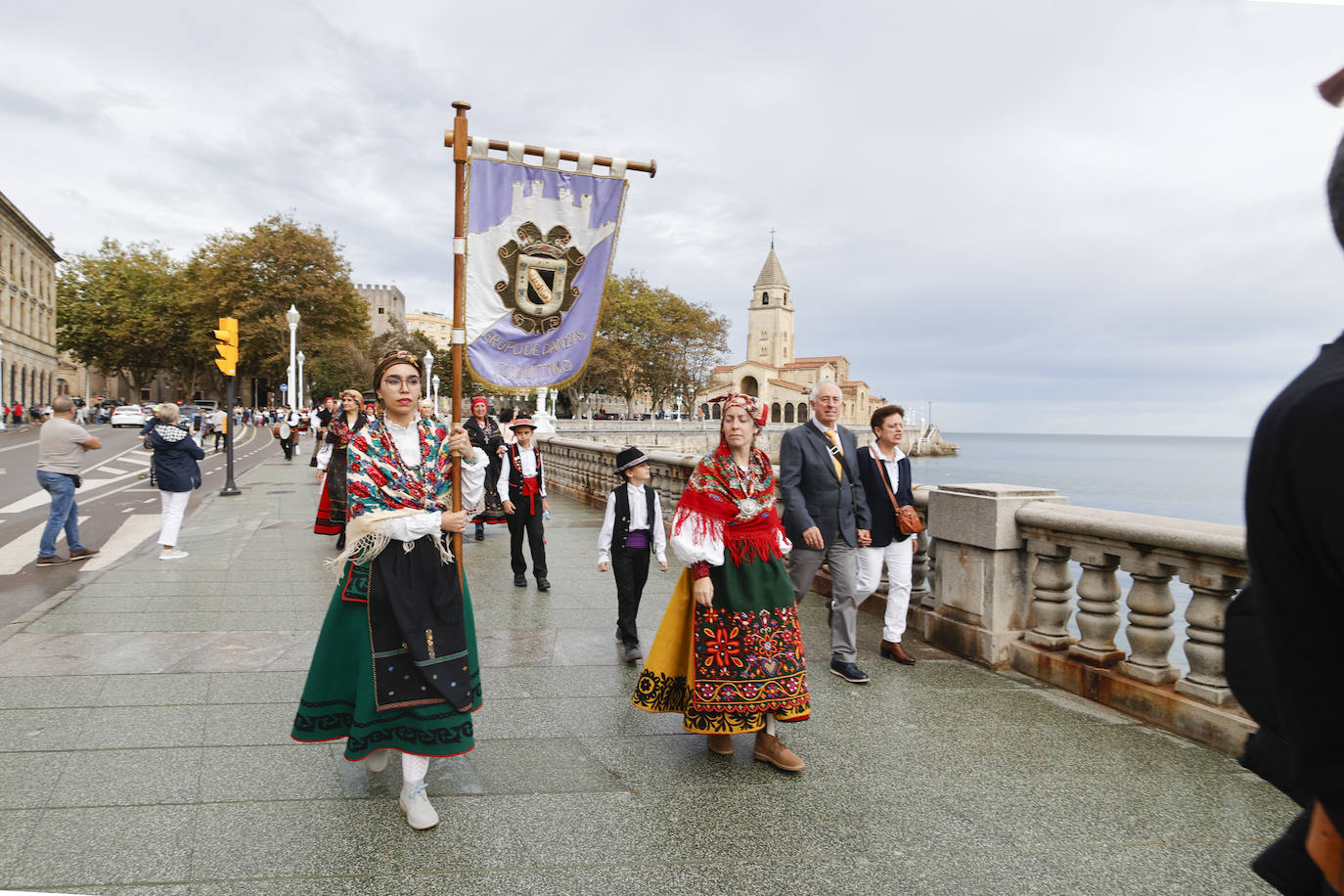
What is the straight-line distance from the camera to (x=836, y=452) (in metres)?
A: 5.85

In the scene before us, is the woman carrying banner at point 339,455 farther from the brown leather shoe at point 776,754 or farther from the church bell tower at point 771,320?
→ the church bell tower at point 771,320

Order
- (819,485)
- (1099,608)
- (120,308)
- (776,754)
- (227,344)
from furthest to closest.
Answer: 1. (120,308)
2. (227,344)
3. (819,485)
4. (1099,608)
5. (776,754)

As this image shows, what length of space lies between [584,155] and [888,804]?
3.67 meters

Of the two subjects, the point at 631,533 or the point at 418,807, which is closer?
the point at 418,807

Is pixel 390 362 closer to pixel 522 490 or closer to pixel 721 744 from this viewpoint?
pixel 721 744

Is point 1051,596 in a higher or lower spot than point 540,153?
lower

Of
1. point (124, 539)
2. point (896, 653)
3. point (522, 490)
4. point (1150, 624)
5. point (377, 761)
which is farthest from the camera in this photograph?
point (124, 539)

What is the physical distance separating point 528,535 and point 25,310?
227 feet

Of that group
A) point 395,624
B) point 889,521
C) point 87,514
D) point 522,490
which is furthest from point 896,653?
point 87,514

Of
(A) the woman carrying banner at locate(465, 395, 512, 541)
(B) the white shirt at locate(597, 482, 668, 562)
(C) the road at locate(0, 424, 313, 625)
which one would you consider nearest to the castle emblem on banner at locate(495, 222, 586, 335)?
(B) the white shirt at locate(597, 482, 668, 562)

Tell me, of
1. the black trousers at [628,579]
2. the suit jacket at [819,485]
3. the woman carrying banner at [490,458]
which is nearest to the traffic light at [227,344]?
the woman carrying banner at [490,458]

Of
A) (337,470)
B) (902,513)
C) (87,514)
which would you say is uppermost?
→ (902,513)

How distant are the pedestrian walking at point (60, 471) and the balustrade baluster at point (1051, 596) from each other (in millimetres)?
9764

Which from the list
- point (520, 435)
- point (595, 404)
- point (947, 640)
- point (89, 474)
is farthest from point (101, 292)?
point (947, 640)
